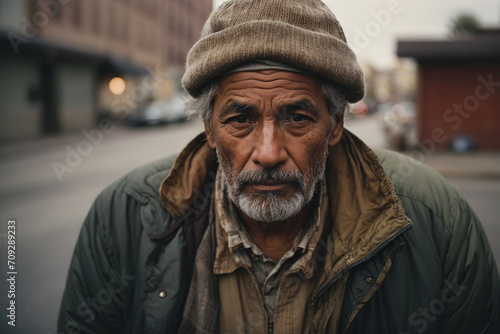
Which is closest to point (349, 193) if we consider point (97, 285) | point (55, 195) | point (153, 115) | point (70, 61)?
point (97, 285)

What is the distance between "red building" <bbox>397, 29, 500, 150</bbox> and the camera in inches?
548

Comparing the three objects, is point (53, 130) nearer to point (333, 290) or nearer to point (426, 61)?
point (426, 61)

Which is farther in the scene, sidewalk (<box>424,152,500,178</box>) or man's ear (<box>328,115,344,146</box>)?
sidewalk (<box>424,152,500,178</box>)

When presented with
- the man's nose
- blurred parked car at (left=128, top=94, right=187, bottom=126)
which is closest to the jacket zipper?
the man's nose

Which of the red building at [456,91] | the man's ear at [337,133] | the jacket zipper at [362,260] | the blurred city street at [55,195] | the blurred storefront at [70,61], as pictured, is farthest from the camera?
the blurred storefront at [70,61]

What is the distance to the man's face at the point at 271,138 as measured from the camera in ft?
6.20

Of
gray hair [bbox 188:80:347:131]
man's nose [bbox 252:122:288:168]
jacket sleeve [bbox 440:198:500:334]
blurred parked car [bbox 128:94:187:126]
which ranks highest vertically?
gray hair [bbox 188:80:347:131]

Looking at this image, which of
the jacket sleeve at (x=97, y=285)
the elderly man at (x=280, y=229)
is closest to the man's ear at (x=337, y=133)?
the elderly man at (x=280, y=229)

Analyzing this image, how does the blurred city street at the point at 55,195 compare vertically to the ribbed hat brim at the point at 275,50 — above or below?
below

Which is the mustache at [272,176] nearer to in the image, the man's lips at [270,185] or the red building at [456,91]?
the man's lips at [270,185]

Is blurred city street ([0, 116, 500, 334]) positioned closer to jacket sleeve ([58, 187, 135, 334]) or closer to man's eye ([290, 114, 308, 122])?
man's eye ([290, 114, 308, 122])

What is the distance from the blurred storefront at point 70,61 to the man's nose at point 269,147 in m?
16.6

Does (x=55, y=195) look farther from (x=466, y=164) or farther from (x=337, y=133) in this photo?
(x=466, y=164)

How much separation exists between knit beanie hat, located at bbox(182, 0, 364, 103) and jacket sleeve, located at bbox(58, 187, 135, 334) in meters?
0.81
